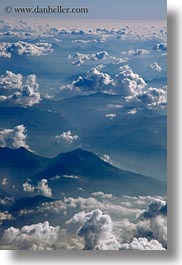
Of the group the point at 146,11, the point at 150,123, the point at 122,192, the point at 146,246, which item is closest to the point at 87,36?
the point at 146,11

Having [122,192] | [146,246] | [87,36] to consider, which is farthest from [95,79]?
[146,246]

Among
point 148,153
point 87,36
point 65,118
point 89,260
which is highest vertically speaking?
point 87,36

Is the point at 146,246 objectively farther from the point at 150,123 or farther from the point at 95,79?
the point at 95,79

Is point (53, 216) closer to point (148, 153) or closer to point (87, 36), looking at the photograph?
point (148, 153)

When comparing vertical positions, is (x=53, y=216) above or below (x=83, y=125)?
below

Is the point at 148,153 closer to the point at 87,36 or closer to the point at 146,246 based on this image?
the point at 146,246

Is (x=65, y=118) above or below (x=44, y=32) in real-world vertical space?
below

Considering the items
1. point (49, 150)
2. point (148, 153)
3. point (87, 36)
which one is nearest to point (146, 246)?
point (148, 153)

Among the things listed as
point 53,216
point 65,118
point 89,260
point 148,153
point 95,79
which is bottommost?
point 89,260
